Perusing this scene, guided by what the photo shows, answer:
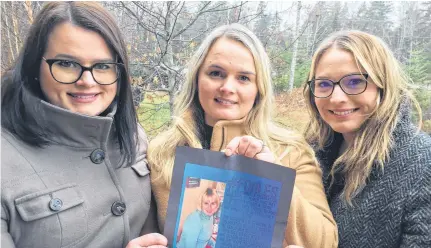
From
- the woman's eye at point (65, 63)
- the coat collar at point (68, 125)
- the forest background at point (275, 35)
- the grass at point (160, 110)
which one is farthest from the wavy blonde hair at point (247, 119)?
the grass at point (160, 110)

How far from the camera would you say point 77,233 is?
0.88 meters

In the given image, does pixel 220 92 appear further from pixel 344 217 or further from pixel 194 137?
pixel 344 217

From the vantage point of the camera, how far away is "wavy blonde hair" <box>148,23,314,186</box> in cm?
116

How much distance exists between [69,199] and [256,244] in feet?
1.49

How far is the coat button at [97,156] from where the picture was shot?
0.97m

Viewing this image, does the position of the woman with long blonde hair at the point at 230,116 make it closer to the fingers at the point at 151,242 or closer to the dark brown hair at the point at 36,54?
the fingers at the point at 151,242

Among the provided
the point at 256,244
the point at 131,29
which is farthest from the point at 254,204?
the point at 131,29

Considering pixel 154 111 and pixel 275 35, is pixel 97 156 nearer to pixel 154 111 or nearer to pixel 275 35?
pixel 154 111

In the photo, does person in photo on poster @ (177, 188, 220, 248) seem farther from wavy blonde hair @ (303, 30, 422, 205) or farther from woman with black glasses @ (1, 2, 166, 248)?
wavy blonde hair @ (303, 30, 422, 205)

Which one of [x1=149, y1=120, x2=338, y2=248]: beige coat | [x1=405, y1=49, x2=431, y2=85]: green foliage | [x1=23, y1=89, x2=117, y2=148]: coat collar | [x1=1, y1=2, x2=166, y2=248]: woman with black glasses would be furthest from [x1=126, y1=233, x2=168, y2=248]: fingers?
[x1=405, y1=49, x2=431, y2=85]: green foliage

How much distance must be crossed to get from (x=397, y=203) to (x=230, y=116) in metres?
0.52

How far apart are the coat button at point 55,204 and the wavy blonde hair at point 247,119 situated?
0.33 metres

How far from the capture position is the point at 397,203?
0.96 m

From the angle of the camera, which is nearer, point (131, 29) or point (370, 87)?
point (370, 87)
